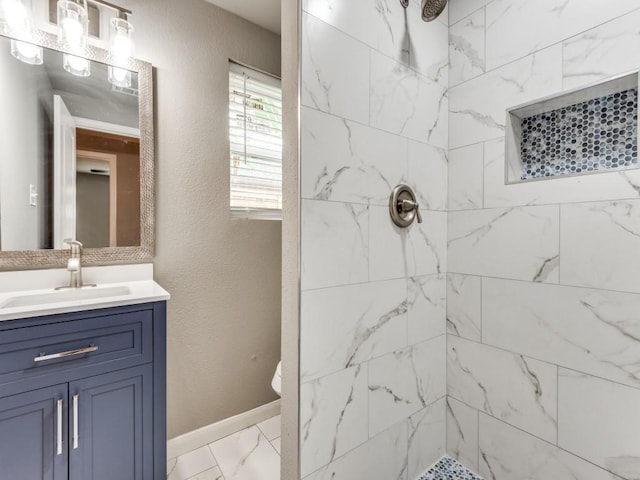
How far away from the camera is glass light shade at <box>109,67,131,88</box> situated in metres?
1.54

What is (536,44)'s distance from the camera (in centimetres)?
122

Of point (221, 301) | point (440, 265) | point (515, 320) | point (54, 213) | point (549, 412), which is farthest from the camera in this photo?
point (221, 301)

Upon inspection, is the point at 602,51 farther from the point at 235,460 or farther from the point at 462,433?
the point at 235,460

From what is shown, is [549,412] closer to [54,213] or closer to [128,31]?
[54,213]

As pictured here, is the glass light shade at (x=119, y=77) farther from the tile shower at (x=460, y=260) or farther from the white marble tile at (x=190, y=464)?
the white marble tile at (x=190, y=464)

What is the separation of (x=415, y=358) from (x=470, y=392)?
34 cm

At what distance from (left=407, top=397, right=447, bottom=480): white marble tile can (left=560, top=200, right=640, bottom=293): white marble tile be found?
0.86 m

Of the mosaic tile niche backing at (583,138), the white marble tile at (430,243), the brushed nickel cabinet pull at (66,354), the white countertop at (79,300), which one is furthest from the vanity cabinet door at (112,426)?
the mosaic tile niche backing at (583,138)

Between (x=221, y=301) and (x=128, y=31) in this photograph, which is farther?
(x=221, y=301)

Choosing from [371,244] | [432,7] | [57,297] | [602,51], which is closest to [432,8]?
[432,7]

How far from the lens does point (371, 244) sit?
124cm

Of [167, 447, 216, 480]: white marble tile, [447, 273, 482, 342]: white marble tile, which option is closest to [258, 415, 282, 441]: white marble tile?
[167, 447, 216, 480]: white marble tile

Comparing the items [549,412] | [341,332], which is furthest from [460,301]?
[341,332]

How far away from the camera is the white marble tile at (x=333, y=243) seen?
41.7 inches
